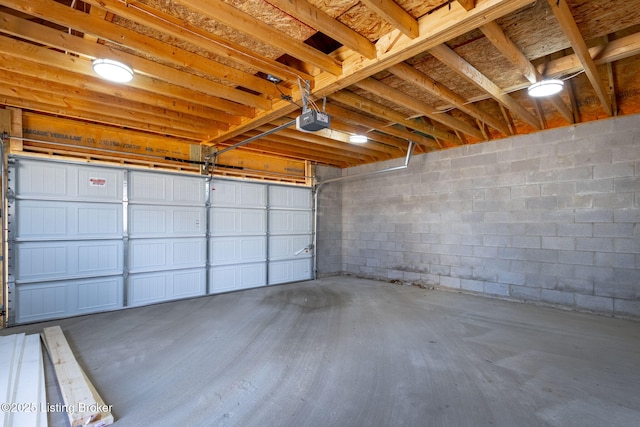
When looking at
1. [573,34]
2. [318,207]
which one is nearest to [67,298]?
[318,207]

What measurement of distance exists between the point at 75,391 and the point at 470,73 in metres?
4.29

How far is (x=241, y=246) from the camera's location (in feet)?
19.3

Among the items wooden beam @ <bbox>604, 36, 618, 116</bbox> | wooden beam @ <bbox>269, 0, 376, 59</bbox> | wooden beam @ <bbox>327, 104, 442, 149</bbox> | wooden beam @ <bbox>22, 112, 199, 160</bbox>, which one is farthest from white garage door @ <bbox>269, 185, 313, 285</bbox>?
wooden beam @ <bbox>604, 36, 618, 116</bbox>

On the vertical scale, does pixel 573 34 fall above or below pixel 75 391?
above

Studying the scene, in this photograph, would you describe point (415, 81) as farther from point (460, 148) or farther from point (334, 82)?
point (460, 148)

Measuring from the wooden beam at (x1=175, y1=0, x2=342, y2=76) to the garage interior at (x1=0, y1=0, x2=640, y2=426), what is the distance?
0.05 feet

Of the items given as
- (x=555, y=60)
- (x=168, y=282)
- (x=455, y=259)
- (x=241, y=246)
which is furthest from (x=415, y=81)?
(x=168, y=282)

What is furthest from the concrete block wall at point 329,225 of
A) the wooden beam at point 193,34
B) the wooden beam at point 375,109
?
the wooden beam at point 193,34

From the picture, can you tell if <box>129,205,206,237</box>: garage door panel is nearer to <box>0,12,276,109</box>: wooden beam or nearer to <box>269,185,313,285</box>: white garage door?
<box>269,185,313,285</box>: white garage door

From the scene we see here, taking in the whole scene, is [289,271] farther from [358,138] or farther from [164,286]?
[358,138]

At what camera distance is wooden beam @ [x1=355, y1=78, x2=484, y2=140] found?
10.6 ft

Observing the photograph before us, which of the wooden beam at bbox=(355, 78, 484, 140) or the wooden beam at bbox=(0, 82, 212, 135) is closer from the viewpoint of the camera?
the wooden beam at bbox=(355, 78, 484, 140)

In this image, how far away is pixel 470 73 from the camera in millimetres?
2967

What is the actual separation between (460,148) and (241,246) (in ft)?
15.0
